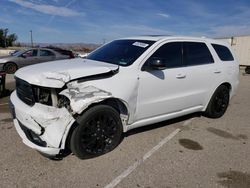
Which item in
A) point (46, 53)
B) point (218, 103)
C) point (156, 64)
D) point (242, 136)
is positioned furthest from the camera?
point (46, 53)

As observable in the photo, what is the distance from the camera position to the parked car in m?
14.2

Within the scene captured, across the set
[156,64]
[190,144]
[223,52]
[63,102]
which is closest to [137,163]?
[190,144]

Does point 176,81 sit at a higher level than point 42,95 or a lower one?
higher

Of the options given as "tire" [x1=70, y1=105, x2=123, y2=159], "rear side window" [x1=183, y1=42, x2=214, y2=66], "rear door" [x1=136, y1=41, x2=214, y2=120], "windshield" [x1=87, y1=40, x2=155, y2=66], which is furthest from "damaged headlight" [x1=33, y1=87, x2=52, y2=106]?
"rear side window" [x1=183, y1=42, x2=214, y2=66]

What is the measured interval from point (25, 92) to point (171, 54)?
2604 mm

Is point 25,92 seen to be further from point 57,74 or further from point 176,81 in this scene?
point 176,81

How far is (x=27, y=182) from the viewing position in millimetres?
3150

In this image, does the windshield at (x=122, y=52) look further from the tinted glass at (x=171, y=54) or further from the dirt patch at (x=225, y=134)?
the dirt patch at (x=225, y=134)

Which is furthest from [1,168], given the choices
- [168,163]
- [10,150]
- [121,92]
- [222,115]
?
[222,115]

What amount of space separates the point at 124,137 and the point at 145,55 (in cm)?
152

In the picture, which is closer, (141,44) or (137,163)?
(137,163)

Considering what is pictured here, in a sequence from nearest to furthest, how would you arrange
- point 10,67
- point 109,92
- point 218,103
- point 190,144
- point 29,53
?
point 109,92, point 190,144, point 218,103, point 10,67, point 29,53

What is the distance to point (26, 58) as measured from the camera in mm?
14812

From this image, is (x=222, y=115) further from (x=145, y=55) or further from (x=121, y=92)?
(x=121, y=92)
